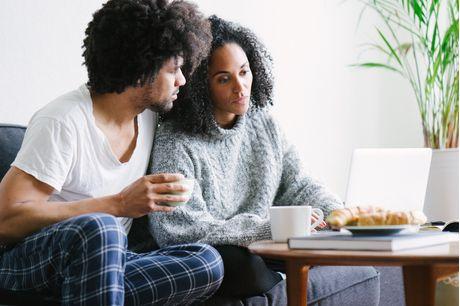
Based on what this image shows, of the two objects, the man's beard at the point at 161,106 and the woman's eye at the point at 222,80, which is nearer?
the man's beard at the point at 161,106

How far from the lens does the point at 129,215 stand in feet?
5.64

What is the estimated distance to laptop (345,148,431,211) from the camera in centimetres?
238

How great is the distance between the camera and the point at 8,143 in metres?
1.90

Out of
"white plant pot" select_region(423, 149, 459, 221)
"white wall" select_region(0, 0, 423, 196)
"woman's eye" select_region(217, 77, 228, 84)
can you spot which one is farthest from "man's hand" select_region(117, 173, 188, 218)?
"white plant pot" select_region(423, 149, 459, 221)

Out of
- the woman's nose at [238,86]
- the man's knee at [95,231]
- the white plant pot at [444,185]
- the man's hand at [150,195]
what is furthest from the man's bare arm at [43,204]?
the white plant pot at [444,185]

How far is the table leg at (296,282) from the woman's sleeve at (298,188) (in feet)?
1.78

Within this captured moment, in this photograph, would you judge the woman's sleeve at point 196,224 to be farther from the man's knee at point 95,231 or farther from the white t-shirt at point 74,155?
the man's knee at point 95,231

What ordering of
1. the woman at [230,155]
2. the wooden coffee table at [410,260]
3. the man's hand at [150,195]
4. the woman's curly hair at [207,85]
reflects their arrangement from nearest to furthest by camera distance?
the wooden coffee table at [410,260], the man's hand at [150,195], the woman at [230,155], the woman's curly hair at [207,85]

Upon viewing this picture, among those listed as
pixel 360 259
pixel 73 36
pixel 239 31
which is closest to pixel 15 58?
pixel 73 36

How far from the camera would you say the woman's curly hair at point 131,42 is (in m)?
1.91

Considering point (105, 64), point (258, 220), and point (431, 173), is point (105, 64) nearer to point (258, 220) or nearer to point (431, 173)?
point (258, 220)

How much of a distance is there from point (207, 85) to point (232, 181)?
264 millimetres

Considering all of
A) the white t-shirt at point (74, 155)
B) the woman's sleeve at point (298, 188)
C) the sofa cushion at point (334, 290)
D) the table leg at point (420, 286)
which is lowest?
the sofa cushion at point (334, 290)

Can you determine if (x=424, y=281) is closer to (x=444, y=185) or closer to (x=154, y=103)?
(x=154, y=103)
